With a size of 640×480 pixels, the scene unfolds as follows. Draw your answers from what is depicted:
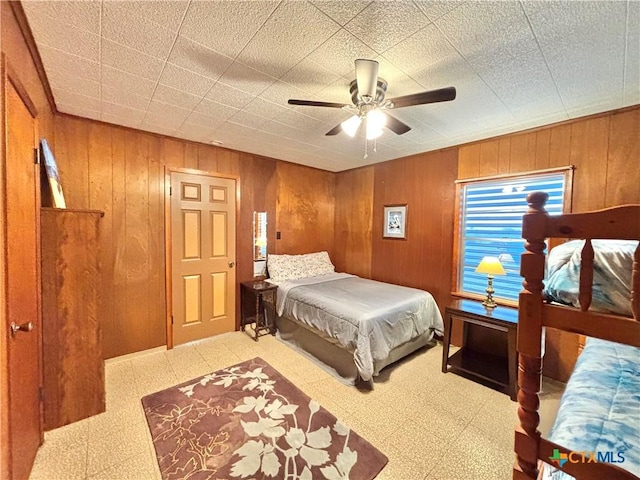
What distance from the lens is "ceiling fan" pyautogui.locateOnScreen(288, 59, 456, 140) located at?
1.51 metres

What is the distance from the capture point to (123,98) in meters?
2.15

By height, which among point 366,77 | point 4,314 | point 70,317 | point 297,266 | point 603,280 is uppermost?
point 366,77

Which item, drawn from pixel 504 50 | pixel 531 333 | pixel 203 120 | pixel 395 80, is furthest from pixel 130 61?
pixel 531 333

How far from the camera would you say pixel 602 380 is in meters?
1.27

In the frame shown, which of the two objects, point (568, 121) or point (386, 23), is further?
point (568, 121)

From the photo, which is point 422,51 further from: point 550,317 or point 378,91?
point 550,317

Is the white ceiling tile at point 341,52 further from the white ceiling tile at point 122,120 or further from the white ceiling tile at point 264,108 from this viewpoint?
the white ceiling tile at point 122,120

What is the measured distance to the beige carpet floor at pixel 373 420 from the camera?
1.57 m

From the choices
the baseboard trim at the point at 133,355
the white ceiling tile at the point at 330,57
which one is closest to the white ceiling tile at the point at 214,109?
the white ceiling tile at the point at 330,57

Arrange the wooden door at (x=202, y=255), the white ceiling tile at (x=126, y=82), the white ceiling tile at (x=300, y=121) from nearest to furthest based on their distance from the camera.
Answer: the white ceiling tile at (x=126, y=82)
the white ceiling tile at (x=300, y=121)
the wooden door at (x=202, y=255)

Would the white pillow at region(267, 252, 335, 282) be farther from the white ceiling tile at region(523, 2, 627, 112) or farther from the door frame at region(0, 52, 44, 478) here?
the white ceiling tile at region(523, 2, 627, 112)

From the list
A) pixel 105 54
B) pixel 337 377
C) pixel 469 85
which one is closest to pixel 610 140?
pixel 469 85

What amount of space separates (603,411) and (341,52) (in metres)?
2.15

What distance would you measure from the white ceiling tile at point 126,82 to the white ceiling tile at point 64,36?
0.16 m
